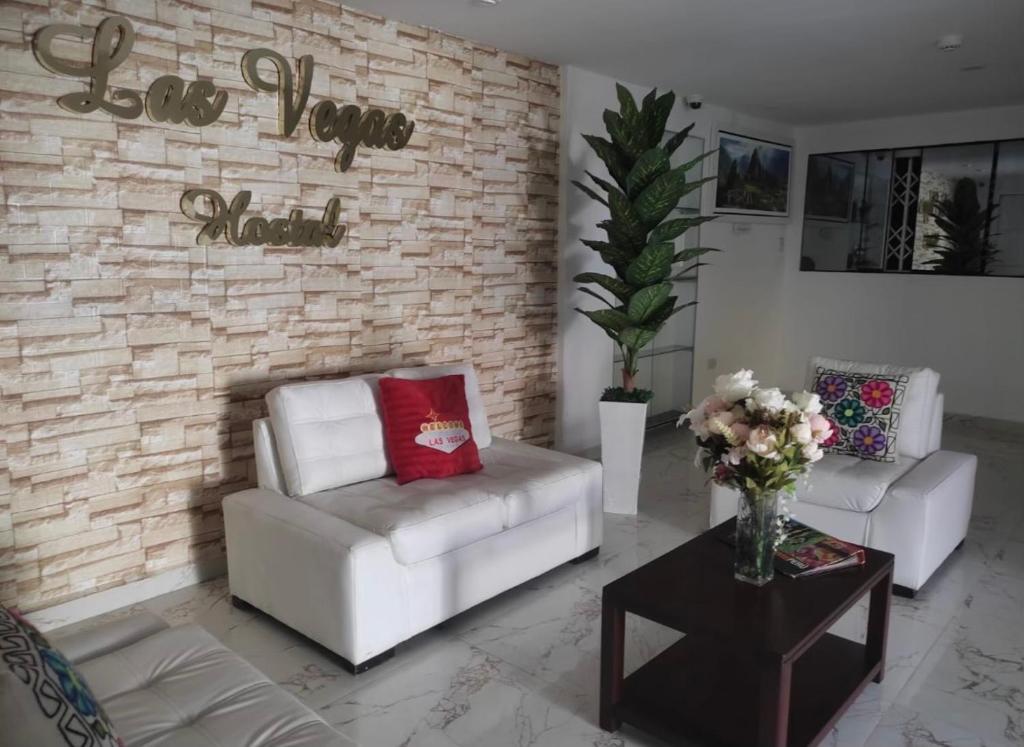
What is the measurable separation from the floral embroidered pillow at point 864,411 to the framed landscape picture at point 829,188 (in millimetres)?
3818

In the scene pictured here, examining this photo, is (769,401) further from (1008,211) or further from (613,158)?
(1008,211)

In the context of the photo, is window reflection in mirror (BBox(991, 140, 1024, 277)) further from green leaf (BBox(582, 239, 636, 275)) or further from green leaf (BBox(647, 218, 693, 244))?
green leaf (BBox(582, 239, 636, 275))

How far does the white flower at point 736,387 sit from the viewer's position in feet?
7.27

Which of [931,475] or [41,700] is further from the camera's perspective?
[931,475]

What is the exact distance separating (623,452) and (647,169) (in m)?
1.48

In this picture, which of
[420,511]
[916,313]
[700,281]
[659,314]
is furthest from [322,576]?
[916,313]

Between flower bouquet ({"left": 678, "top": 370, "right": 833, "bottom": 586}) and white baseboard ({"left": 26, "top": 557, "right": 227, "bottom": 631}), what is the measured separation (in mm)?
2209

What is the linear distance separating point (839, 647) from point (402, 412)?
183cm

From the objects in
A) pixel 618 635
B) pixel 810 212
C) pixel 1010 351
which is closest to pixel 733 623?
pixel 618 635

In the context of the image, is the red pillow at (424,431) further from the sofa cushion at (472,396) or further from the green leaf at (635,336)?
the green leaf at (635,336)

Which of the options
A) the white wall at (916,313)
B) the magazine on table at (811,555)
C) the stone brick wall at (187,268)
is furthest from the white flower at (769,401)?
the white wall at (916,313)

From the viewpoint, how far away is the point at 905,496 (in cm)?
312

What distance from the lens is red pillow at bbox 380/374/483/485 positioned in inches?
124

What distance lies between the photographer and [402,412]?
317 cm
